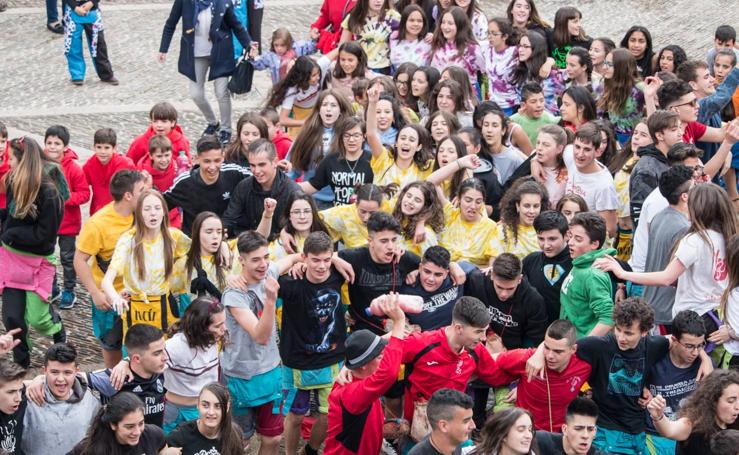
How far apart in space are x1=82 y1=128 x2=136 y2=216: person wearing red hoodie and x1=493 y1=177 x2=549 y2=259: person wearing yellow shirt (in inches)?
133

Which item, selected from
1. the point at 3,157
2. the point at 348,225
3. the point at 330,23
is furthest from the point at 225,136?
the point at 348,225

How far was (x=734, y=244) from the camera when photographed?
763 centimetres

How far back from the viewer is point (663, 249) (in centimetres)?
830

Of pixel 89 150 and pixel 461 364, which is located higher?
pixel 461 364

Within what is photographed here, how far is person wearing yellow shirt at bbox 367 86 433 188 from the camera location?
982 cm

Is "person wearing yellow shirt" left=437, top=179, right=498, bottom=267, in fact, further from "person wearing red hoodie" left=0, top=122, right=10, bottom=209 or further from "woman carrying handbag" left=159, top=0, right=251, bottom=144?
"woman carrying handbag" left=159, top=0, right=251, bottom=144

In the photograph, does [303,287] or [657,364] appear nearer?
[657,364]

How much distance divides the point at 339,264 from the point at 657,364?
7.26 ft

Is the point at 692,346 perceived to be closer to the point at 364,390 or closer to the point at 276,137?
the point at 364,390

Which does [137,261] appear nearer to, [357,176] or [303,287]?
[303,287]

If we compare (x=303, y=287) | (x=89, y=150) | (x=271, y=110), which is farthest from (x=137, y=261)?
(x=89, y=150)

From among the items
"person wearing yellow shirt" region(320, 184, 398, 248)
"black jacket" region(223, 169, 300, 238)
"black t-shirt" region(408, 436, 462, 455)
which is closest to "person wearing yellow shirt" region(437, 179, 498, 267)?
"person wearing yellow shirt" region(320, 184, 398, 248)

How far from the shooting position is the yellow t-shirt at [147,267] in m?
8.47

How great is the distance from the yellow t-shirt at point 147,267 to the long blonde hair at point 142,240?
2 cm
